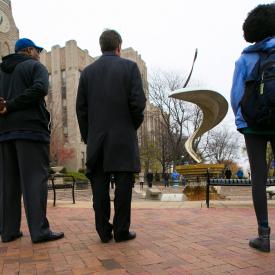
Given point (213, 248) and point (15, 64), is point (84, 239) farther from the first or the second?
point (15, 64)

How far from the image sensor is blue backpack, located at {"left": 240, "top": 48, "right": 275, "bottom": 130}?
283 centimetres

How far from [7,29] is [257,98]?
121ft

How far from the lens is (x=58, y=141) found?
145ft

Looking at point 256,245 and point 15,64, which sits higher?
point 15,64

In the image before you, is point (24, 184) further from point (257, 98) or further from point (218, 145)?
point (218, 145)

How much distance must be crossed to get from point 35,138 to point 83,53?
55.3m

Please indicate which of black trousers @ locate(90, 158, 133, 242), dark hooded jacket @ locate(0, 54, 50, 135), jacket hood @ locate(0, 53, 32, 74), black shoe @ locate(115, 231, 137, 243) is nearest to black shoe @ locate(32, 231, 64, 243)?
black trousers @ locate(90, 158, 133, 242)

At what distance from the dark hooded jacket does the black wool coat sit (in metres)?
0.41

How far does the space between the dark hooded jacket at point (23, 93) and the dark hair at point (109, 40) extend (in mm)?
636

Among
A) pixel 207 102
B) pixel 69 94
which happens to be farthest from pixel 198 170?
pixel 69 94

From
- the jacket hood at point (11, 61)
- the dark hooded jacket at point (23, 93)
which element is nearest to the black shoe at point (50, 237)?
the dark hooded jacket at point (23, 93)

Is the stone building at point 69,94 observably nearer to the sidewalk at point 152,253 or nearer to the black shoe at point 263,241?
the sidewalk at point 152,253

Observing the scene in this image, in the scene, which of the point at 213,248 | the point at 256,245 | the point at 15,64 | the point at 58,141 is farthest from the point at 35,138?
the point at 58,141

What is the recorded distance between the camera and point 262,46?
3070 mm
